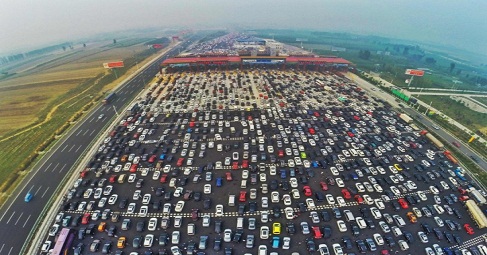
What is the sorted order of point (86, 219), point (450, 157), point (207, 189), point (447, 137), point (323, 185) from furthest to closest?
point (447, 137)
point (450, 157)
point (323, 185)
point (207, 189)
point (86, 219)

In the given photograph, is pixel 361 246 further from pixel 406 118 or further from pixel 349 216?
pixel 406 118

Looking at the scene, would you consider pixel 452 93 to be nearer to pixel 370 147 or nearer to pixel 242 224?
pixel 370 147

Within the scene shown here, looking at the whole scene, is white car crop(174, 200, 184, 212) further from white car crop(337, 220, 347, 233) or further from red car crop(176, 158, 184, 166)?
white car crop(337, 220, 347, 233)

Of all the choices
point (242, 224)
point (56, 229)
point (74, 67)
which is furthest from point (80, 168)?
point (74, 67)

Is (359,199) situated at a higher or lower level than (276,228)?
higher

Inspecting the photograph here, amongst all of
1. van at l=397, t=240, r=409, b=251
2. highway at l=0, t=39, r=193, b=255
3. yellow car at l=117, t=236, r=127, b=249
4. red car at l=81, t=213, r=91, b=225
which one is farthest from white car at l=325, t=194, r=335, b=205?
highway at l=0, t=39, r=193, b=255

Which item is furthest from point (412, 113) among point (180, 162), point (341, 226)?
point (180, 162)

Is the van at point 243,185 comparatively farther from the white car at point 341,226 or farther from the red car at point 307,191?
the white car at point 341,226
